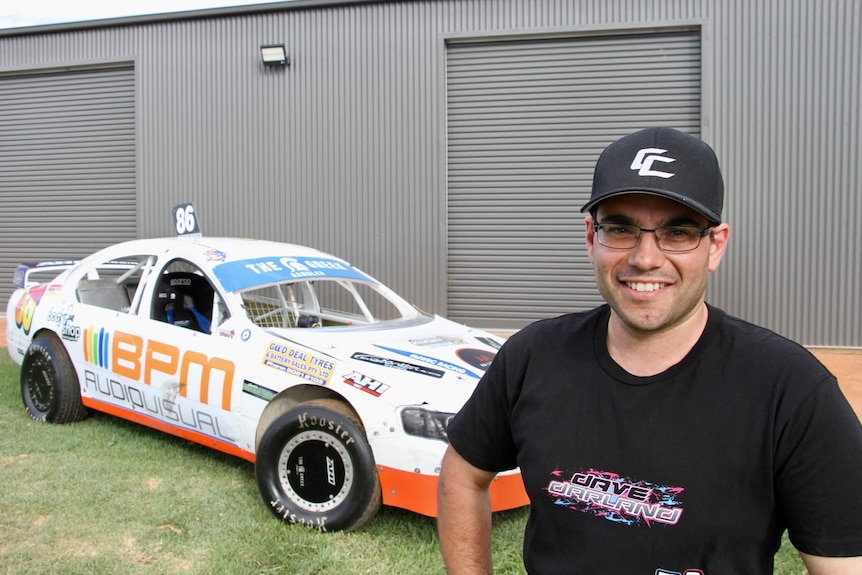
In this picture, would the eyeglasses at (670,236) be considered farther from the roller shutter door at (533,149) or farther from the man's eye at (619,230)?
the roller shutter door at (533,149)

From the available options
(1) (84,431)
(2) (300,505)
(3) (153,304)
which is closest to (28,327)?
(1) (84,431)

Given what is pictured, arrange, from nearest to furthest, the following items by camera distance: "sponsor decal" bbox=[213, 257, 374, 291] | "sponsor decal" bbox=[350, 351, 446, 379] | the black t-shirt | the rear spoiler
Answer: the black t-shirt → "sponsor decal" bbox=[350, 351, 446, 379] → "sponsor decal" bbox=[213, 257, 374, 291] → the rear spoiler

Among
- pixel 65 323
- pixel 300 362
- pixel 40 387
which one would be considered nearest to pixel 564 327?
pixel 300 362

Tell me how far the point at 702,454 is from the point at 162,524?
10.7 ft

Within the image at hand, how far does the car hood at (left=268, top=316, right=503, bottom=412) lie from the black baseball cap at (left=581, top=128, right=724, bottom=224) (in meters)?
2.28

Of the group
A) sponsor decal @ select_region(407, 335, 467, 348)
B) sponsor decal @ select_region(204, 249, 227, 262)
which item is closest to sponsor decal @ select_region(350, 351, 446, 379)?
sponsor decal @ select_region(407, 335, 467, 348)

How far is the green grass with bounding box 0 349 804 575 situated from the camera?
3271mm

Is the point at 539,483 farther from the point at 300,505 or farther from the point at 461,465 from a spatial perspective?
the point at 300,505

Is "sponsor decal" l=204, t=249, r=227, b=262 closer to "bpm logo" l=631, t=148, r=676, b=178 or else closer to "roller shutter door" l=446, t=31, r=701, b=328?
"bpm logo" l=631, t=148, r=676, b=178

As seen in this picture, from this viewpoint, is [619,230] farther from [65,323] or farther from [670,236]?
[65,323]

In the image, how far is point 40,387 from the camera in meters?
5.39

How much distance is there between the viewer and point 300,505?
3.66 meters

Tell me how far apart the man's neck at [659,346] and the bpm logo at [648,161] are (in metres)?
0.31

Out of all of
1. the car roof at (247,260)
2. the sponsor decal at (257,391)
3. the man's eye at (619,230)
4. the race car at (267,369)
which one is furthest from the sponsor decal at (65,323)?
the man's eye at (619,230)
